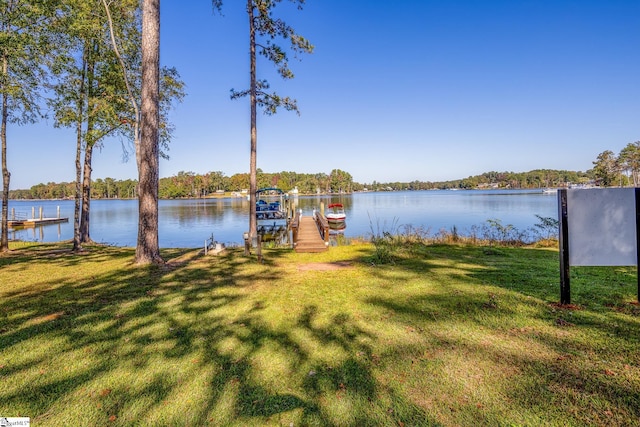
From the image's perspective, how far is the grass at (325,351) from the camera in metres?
2.22

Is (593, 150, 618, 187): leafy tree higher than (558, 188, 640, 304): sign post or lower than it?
higher

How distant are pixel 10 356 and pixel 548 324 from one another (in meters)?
5.74

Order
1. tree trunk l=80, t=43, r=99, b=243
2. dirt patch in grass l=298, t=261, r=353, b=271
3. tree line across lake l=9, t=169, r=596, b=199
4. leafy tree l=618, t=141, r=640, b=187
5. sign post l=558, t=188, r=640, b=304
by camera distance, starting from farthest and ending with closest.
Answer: tree line across lake l=9, t=169, r=596, b=199, leafy tree l=618, t=141, r=640, b=187, tree trunk l=80, t=43, r=99, b=243, dirt patch in grass l=298, t=261, r=353, b=271, sign post l=558, t=188, r=640, b=304

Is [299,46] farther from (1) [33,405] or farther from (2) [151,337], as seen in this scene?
(1) [33,405]

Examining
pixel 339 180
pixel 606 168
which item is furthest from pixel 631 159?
pixel 339 180

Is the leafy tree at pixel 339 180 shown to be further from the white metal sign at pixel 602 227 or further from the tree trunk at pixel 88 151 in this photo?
the white metal sign at pixel 602 227

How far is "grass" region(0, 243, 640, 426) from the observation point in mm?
2223

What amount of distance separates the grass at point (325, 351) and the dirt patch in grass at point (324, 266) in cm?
128

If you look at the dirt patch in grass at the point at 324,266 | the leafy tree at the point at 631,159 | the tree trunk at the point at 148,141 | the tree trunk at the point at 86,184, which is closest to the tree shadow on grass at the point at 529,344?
the dirt patch in grass at the point at 324,266

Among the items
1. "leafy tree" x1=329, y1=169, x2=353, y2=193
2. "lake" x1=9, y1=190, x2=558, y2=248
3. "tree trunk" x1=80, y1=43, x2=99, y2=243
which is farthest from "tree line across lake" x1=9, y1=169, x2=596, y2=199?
"tree trunk" x1=80, y1=43, x2=99, y2=243

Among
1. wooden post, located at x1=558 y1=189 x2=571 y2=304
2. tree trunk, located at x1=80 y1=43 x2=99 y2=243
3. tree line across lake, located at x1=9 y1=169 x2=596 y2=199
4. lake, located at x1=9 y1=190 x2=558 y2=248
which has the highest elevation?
tree line across lake, located at x1=9 y1=169 x2=596 y2=199

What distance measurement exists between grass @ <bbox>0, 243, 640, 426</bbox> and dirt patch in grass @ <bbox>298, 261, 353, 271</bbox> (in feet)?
4.18

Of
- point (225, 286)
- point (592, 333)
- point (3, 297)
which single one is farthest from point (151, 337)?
point (592, 333)

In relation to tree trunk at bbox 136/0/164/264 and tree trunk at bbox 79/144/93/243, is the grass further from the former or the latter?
tree trunk at bbox 79/144/93/243
